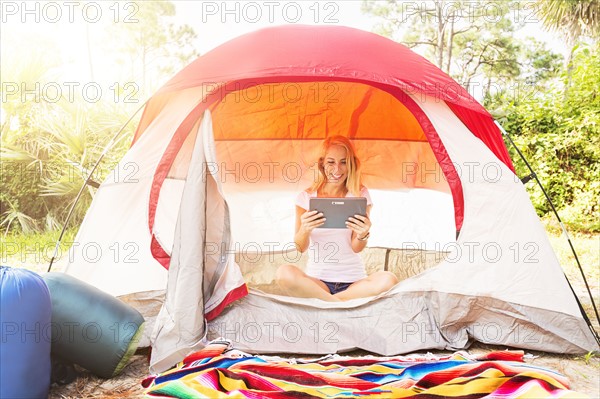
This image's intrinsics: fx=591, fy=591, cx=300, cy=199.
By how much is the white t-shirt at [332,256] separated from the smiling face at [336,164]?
184 millimetres

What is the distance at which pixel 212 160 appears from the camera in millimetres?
2566

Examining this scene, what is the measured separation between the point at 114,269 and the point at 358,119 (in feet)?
6.48

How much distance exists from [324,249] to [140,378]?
1.13 m

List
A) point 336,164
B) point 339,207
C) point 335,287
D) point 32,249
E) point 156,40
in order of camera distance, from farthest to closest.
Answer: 1. point 156,40
2. point 32,249
3. point 336,164
4. point 335,287
5. point 339,207

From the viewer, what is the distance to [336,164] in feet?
10.2

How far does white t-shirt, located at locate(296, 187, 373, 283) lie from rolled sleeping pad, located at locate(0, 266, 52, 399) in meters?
1.39

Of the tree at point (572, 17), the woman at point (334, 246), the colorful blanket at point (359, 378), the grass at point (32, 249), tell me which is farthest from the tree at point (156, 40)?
the colorful blanket at point (359, 378)

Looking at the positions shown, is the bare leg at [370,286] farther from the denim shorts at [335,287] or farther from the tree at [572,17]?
the tree at [572,17]

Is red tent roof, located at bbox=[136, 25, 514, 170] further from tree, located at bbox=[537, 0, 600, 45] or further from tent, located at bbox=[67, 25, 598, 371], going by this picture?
tree, located at bbox=[537, 0, 600, 45]

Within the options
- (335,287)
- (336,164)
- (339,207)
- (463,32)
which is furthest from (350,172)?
(463,32)

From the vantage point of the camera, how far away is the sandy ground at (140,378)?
2186 millimetres

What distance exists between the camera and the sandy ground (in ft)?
7.17

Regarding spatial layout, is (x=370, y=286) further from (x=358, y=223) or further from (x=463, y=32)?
(x=463, y=32)

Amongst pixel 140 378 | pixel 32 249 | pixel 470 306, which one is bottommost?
pixel 140 378
